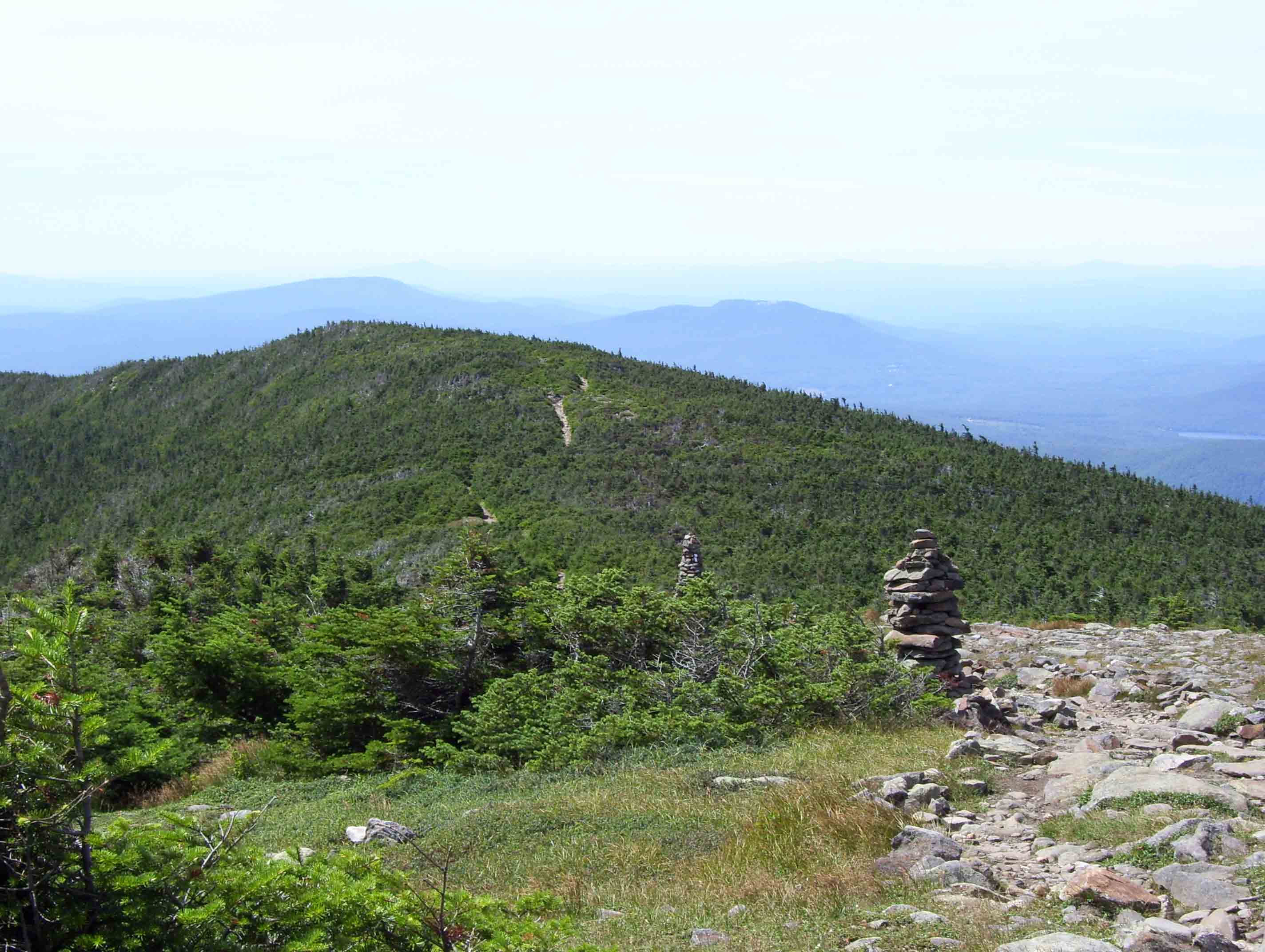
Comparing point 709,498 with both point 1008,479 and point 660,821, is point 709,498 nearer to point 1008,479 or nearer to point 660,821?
point 1008,479

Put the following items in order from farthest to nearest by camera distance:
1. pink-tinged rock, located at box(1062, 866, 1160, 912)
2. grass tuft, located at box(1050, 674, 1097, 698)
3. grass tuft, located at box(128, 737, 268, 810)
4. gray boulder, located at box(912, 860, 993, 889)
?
grass tuft, located at box(1050, 674, 1097, 698), grass tuft, located at box(128, 737, 268, 810), gray boulder, located at box(912, 860, 993, 889), pink-tinged rock, located at box(1062, 866, 1160, 912)

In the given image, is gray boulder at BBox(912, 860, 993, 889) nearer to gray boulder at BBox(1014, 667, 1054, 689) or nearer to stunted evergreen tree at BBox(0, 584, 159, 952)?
stunted evergreen tree at BBox(0, 584, 159, 952)

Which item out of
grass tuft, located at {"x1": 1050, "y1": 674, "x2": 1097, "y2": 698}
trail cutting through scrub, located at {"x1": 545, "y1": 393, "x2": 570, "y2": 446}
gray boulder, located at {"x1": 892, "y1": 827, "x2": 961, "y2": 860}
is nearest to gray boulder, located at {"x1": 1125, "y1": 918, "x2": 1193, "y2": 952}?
gray boulder, located at {"x1": 892, "y1": 827, "x2": 961, "y2": 860}

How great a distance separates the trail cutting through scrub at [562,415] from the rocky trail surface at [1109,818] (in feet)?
105

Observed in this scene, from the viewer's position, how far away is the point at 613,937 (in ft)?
15.9

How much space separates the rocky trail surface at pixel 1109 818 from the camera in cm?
442

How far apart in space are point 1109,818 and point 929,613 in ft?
15.8

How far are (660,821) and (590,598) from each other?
17.0 ft

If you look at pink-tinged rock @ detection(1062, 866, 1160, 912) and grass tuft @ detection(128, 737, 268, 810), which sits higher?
pink-tinged rock @ detection(1062, 866, 1160, 912)

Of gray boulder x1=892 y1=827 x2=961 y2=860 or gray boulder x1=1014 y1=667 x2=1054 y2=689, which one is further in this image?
gray boulder x1=1014 y1=667 x2=1054 y2=689

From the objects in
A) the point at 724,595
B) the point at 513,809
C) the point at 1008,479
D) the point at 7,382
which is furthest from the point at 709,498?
the point at 7,382

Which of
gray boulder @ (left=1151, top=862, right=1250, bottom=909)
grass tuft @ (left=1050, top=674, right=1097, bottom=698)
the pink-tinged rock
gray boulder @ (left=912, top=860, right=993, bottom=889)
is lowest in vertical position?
grass tuft @ (left=1050, top=674, right=1097, bottom=698)

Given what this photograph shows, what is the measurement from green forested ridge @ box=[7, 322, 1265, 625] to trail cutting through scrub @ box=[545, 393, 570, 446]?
1.32 feet

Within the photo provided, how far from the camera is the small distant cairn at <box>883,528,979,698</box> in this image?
10523 mm
